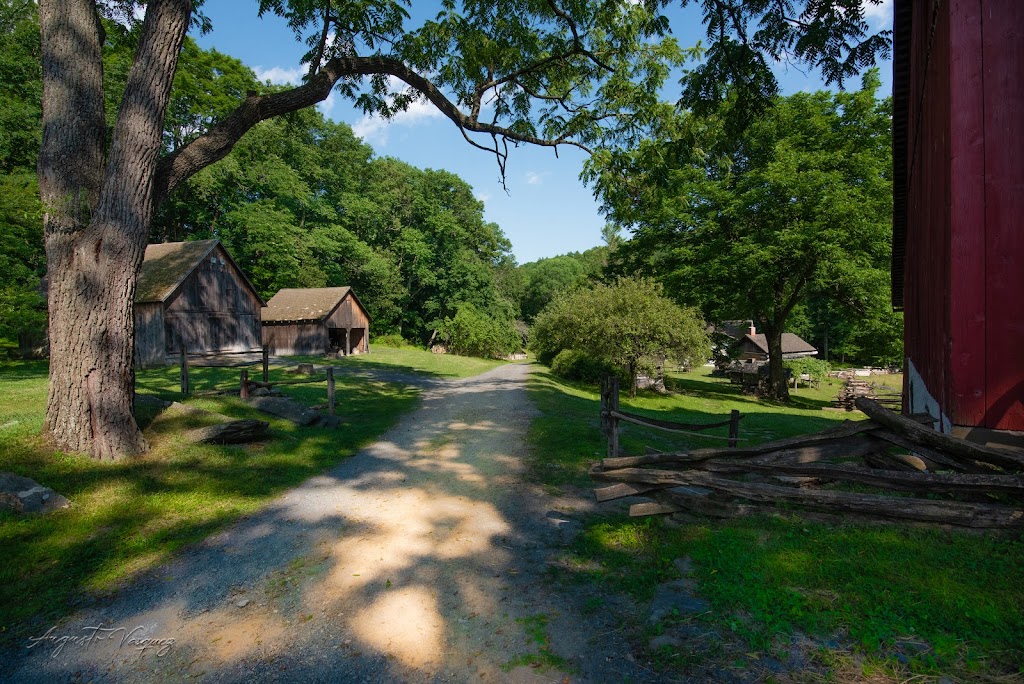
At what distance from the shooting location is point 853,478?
4742mm

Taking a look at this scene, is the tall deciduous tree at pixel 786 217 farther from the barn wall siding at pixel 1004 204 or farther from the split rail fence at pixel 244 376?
the barn wall siding at pixel 1004 204

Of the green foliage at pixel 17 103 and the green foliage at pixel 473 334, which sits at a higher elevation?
the green foliage at pixel 17 103

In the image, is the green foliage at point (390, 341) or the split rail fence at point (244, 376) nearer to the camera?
the split rail fence at point (244, 376)

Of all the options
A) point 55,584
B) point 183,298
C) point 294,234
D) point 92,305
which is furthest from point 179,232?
point 55,584

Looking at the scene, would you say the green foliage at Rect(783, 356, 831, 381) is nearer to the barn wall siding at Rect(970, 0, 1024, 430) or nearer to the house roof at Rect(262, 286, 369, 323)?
the house roof at Rect(262, 286, 369, 323)

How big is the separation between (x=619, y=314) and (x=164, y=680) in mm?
21868

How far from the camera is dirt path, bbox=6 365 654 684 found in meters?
3.40

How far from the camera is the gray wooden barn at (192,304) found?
987 inches

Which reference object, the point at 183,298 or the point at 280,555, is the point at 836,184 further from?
the point at 183,298

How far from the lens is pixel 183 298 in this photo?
26.9 m

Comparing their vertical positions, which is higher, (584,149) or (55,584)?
(584,149)

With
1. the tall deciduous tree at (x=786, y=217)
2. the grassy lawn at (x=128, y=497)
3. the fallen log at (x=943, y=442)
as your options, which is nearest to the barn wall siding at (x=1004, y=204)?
the fallen log at (x=943, y=442)

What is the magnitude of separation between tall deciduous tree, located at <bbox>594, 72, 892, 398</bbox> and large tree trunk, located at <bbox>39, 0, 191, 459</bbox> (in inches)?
660

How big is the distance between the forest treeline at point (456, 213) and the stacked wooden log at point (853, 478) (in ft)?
21.1
